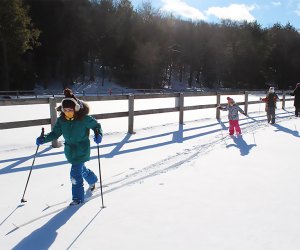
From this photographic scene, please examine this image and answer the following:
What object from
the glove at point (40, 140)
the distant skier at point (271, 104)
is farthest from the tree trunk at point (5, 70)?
the glove at point (40, 140)

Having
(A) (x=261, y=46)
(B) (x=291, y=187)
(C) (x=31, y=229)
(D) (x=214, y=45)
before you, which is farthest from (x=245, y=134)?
(A) (x=261, y=46)

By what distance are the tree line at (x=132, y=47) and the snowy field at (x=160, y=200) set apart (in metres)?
30.2

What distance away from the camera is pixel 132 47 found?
164 ft

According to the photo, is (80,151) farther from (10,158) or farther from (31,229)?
(10,158)

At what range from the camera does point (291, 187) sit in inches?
210

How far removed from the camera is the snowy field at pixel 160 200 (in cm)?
357

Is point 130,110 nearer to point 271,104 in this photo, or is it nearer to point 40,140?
point 40,140

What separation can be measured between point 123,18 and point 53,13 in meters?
10.4

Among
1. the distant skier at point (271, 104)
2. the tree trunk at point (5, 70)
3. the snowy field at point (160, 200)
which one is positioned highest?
the tree trunk at point (5, 70)

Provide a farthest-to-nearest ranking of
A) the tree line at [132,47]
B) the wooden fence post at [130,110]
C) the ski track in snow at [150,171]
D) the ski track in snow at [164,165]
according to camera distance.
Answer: the tree line at [132,47]
the wooden fence post at [130,110]
the ski track in snow at [164,165]
the ski track in snow at [150,171]

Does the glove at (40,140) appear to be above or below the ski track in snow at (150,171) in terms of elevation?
above

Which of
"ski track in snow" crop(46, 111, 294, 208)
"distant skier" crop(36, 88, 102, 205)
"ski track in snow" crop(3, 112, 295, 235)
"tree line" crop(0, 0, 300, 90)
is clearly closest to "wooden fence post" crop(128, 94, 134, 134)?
"ski track in snow" crop(3, 112, 295, 235)

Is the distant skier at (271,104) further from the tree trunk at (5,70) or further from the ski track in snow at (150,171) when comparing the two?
the tree trunk at (5,70)

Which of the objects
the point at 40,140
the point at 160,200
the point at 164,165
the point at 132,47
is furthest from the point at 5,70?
the point at 160,200
